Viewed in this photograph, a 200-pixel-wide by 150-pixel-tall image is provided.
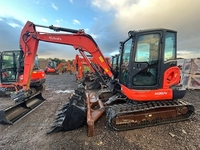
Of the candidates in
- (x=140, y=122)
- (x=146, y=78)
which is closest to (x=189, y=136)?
(x=140, y=122)

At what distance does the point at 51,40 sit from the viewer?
14.9 ft

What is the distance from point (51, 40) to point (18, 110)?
101 inches

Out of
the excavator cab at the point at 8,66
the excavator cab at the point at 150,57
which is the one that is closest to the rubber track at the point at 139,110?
the excavator cab at the point at 150,57

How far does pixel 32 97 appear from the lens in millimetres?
5344

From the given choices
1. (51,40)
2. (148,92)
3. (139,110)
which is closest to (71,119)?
(139,110)

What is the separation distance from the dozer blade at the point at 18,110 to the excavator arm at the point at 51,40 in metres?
0.65

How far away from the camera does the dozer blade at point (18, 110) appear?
3595 millimetres

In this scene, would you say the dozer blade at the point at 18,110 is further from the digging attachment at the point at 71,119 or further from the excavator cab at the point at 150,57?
the excavator cab at the point at 150,57

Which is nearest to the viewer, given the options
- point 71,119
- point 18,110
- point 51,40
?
point 71,119

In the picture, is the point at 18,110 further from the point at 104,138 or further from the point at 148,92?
the point at 148,92

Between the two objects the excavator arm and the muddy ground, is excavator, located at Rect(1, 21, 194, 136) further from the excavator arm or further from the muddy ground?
the excavator arm

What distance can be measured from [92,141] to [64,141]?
0.62 m

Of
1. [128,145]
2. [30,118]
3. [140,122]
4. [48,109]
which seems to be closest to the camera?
[128,145]

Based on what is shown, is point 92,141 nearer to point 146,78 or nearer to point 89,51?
point 146,78
